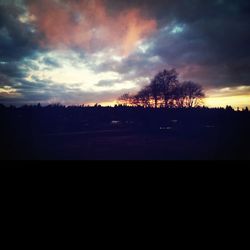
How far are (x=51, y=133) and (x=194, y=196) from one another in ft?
23.0

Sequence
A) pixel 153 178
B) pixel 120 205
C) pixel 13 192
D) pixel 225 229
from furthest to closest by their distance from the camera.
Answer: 1. pixel 153 178
2. pixel 13 192
3. pixel 120 205
4. pixel 225 229

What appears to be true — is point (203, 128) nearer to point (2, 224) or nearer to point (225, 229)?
A: point (225, 229)

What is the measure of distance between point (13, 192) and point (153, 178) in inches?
72.9

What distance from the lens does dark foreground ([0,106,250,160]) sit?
720 cm

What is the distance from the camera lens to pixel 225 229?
1.82 metres

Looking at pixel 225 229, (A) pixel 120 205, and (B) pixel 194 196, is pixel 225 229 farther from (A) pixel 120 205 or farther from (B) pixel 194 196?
(A) pixel 120 205

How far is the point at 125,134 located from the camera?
8156 millimetres

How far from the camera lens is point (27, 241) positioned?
1.66m

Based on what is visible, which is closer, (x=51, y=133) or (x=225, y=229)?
(x=225, y=229)

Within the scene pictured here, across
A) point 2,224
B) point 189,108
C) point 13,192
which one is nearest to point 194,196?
point 2,224

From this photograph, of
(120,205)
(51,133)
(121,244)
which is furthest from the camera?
(51,133)

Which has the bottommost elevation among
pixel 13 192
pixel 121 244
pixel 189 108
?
pixel 121 244

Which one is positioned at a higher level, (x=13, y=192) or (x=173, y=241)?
(x=13, y=192)

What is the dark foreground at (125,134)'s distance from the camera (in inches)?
283
